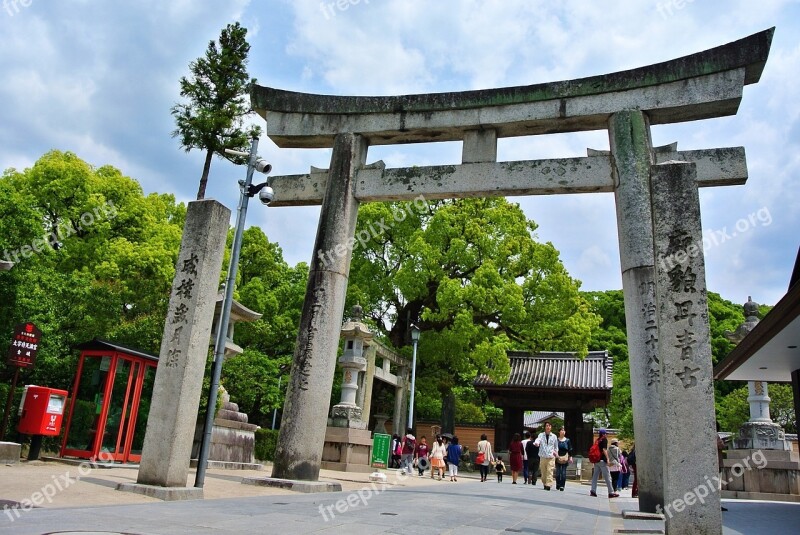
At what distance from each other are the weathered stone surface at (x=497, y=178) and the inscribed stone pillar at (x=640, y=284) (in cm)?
43

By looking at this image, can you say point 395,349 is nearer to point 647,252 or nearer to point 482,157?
point 482,157

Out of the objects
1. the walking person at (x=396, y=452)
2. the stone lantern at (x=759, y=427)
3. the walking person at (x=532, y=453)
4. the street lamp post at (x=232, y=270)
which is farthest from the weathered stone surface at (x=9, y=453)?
the stone lantern at (x=759, y=427)

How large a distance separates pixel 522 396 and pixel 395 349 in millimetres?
7380

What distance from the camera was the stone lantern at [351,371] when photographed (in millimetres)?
18875

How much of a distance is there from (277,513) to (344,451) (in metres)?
11.9

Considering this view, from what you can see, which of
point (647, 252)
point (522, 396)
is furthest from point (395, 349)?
point (647, 252)

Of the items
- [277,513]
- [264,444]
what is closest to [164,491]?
[277,513]

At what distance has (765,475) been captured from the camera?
671 inches

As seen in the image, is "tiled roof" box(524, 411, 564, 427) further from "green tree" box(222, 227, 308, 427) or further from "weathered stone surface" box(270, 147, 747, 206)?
"weathered stone surface" box(270, 147, 747, 206)

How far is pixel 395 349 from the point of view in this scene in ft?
87.5

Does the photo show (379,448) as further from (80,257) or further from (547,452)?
(80,257)

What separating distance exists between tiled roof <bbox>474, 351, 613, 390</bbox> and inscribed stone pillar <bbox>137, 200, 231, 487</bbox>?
69.1ft

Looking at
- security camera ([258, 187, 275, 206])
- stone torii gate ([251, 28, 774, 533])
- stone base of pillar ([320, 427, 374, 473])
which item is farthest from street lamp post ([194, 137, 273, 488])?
stone base of pillar ([320, 427, 374, 473])

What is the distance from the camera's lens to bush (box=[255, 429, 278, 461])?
21.0m
